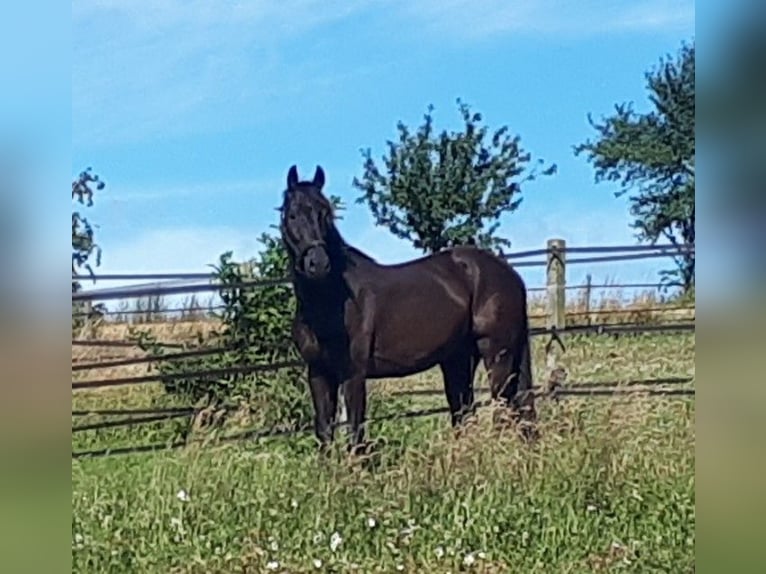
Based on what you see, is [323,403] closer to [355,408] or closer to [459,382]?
[355,408]

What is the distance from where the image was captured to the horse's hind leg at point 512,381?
9.80ft

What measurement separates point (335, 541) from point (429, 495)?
0.33 metres

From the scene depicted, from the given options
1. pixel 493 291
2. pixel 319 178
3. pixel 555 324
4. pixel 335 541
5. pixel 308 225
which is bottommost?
pixel 335 541

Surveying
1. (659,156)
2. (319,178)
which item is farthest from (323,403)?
(659,156)

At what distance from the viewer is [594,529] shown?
270 centimetres

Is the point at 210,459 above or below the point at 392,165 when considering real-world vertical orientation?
below

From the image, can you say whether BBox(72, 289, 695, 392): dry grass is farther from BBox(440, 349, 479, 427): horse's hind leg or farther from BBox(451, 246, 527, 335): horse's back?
BBox(440, 349, 479, 427): horse's hind leg

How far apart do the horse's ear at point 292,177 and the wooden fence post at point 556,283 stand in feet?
2.47

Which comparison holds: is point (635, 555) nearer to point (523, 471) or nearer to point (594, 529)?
point (594, 529)

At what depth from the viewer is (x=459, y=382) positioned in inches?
118

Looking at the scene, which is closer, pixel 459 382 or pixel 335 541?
pixel 335 541

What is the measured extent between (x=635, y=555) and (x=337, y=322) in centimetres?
109

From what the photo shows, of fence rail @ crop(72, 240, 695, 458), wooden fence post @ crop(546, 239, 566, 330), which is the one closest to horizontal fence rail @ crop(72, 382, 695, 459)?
fence rail @ crop(72, 240, 695, 458)
